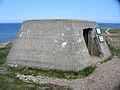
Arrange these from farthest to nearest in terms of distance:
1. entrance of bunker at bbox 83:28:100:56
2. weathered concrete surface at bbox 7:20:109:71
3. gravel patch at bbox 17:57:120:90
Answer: entrance of bunker at bbox 83:28:100:56 < weathered concrete surface at bbox 7:20:109:71 < gravel patch at bbox 17:57:120:90

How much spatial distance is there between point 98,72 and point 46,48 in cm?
370

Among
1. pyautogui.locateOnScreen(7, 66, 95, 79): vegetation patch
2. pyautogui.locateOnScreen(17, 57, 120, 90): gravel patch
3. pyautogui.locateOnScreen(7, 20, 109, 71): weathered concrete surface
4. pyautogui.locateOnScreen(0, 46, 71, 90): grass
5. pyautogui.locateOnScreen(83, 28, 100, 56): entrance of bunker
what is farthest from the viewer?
pyautogui.locateOnScreen(83, 28, 100, 56): entrance of bunker

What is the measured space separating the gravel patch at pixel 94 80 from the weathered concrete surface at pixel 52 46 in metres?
1.20

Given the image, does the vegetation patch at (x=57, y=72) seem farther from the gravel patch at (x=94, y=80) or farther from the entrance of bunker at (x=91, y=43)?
the entrance of bunker at (x=91, y=43)

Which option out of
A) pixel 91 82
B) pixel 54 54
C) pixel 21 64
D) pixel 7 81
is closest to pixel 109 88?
pixel 91 82

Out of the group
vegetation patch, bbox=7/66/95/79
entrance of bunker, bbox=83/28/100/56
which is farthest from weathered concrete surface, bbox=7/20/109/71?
entrance of bunker, bbox=83/28/100/56

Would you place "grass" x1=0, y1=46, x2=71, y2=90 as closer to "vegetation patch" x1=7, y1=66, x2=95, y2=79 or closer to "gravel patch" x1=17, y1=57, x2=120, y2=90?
"gravel patch" x1=17, y1=57, x2=120, y2=90

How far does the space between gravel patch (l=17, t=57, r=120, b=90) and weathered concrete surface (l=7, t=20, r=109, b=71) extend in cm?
120

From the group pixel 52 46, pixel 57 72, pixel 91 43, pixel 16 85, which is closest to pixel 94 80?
pixel 57 72

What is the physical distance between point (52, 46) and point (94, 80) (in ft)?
12.0

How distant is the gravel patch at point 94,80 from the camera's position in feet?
38.3

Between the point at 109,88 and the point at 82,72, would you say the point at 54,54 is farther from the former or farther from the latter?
the point at 109,88

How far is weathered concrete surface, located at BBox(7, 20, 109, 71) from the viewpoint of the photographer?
1397 centimetres

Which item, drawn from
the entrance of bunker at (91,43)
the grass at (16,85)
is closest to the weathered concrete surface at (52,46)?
the entrance of bunker at (91,43)
